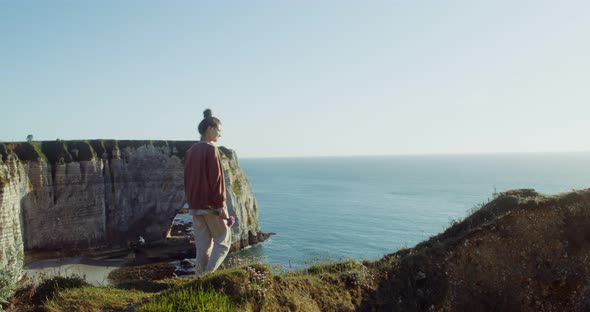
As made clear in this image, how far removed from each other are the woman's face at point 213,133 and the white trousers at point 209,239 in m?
1.53

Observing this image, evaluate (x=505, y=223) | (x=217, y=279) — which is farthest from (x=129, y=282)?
(x=505, y=223)

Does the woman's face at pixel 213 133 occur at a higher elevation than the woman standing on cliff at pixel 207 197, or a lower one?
higher

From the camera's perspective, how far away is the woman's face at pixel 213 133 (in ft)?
26.5

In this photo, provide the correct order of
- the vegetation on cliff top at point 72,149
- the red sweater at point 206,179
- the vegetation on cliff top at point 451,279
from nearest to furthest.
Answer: the vegetation on cliff top at point 451,279
the red sweater at point 206,179
the vegetation on cliff top at point 72,149

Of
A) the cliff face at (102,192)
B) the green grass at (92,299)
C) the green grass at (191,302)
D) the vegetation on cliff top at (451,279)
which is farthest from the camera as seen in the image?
the cliff face at (102,192)

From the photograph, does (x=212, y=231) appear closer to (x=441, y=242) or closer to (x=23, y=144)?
(x=441, y=242)

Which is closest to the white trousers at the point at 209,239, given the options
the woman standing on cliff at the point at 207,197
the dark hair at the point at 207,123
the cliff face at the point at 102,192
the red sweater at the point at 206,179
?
the woman standing on cliff at the point at 207,197

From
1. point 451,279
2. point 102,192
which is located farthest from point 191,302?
point 102,192

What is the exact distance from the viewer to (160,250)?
45750 mm

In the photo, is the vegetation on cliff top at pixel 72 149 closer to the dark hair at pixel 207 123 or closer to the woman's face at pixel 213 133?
the dark hair at pixel 207 123

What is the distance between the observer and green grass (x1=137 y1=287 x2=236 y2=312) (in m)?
5.51

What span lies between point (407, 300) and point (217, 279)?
11.9 ft

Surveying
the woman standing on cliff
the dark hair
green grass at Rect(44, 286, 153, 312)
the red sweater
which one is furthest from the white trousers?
the dark hair

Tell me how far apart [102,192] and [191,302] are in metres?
45.5
